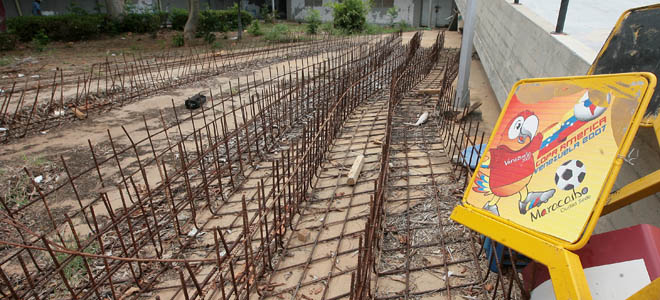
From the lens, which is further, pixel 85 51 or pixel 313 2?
pixel 313 2

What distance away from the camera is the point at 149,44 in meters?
14.7

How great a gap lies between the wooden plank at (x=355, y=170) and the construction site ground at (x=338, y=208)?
0.21 ft

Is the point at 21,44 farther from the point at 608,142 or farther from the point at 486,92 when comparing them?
the point at 608,142

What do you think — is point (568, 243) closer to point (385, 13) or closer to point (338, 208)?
point (338, 208)

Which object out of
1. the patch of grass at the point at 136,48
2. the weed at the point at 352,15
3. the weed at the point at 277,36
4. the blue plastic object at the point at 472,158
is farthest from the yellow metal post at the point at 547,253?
the weed at the point at 352,15

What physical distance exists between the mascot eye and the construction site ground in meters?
0.96

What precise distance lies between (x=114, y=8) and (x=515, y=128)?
60.0 ft

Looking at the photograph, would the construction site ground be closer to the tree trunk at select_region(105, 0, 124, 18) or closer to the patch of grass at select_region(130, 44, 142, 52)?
the patch of grass at select_region(130, 44, 142, 52)

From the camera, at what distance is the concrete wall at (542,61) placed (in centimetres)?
193

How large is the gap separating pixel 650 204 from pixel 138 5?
74.7ft

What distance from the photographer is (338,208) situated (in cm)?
338

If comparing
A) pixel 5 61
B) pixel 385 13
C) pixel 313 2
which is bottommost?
pixel 5 61

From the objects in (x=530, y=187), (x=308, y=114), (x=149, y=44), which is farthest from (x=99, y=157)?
(x=149, y=44)

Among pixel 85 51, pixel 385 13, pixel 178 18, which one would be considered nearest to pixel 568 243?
pixel 85 51
